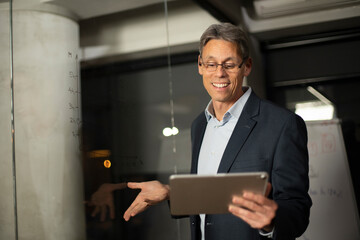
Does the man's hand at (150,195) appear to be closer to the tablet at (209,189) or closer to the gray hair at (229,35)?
the tablet at (209,189)

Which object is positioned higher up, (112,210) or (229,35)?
(229,35)

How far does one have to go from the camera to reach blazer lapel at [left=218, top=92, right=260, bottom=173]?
1.57 meters

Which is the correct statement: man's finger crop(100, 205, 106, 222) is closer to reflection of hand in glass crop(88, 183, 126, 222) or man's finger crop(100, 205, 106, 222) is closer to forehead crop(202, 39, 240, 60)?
reflection of hand in glass crop(88, 183, 126, 222)

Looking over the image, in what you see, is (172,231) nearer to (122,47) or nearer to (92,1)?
(122,47)

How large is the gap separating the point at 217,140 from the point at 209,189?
60cm

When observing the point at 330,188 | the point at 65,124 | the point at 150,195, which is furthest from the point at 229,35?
the point at 330,188

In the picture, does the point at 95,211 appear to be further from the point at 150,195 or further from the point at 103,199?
the point at 150,195

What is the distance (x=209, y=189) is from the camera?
3.80ft

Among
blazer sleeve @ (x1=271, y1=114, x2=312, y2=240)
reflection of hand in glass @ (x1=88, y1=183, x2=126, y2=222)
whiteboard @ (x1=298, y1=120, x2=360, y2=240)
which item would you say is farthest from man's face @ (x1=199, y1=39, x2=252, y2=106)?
whiteboard @ (x1=298, y1=120, x2=360, y2=240)

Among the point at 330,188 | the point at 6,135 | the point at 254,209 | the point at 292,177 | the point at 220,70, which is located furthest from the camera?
the point at 330,188

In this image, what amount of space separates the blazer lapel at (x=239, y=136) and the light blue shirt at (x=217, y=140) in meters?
0.08

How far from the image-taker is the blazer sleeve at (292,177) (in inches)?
53.8

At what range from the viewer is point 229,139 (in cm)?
161

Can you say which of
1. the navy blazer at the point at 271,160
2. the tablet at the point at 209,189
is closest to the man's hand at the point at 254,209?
the tablet at the point at 209,189
